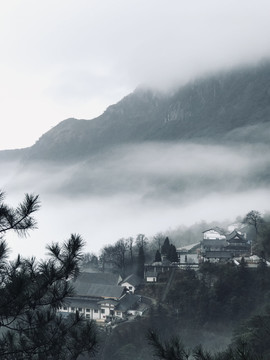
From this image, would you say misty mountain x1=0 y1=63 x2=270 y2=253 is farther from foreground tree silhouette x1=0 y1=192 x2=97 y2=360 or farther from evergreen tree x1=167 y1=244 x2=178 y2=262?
foreground tree silhouette x1=0 y1=192 x2=97 y2=360

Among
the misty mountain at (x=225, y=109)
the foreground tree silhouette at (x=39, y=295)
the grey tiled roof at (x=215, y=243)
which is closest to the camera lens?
Answer: the foreground tree silhouette at (x=39, y=295)

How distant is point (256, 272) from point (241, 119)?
140362mm

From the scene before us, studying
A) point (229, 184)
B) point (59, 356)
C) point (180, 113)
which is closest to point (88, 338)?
point (59, 356)

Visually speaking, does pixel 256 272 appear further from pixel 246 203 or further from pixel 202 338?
pixel 246 203

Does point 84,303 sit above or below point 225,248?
below

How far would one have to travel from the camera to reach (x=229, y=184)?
5463 inches

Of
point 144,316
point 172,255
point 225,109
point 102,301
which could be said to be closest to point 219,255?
point 172,255

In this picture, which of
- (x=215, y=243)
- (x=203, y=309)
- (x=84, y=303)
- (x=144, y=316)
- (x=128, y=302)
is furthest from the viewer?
(x=215, y=243)

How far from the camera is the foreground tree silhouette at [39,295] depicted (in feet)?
22.4

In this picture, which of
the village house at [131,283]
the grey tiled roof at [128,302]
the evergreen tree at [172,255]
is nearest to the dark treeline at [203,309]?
the grey tiled roof at [128,302]

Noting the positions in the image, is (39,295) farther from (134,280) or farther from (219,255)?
(219,255)

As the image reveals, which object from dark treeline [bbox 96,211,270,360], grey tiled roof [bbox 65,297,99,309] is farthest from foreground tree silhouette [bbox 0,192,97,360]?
grey tiled roof [bbox 65,297,99,309]

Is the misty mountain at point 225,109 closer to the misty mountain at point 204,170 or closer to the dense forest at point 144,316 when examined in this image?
the misty mountain at point 204,170

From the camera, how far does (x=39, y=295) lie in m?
7.20
